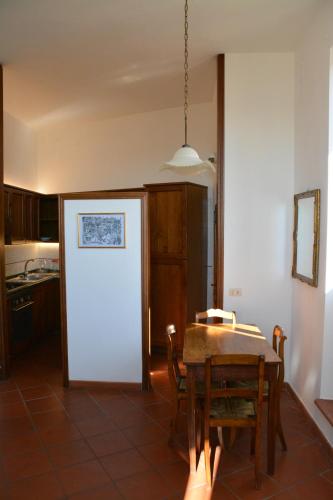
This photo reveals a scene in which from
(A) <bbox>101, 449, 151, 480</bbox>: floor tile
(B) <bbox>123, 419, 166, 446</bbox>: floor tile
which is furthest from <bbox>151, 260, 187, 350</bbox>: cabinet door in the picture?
(A) <bbox>101, 449, 151, 480</bbox>: floor tile

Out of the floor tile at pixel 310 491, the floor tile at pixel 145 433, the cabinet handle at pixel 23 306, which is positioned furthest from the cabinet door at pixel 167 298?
the floor tile at pixel 310 491

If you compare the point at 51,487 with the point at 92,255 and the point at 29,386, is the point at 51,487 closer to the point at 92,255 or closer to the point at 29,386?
the point at 29,386

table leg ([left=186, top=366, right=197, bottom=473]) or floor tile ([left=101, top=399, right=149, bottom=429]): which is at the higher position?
table leg ([left=186, top=366, right=197, bottom=473])

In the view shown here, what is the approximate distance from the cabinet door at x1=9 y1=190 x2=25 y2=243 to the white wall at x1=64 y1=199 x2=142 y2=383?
1.63 metres

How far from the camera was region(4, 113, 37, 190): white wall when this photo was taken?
17.7 feet

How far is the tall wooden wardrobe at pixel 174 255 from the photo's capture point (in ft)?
15.3

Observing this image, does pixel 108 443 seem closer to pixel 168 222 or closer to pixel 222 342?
pixel 222 342

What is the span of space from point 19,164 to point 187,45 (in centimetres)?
346

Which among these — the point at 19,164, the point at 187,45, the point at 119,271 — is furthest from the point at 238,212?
the point at 19,164

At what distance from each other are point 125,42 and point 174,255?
2450 mm

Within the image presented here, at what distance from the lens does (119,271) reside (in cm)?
373

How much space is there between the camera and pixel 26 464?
8.45 ft

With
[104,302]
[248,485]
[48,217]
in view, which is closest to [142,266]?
[104,302]

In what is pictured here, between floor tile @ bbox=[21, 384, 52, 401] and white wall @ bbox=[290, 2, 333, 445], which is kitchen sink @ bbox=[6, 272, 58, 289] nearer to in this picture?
floor tile @ bbox=[21, 384, 52, 401]
